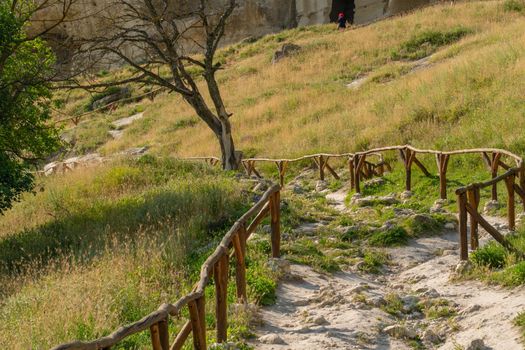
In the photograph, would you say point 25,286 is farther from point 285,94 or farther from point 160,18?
point 285,94

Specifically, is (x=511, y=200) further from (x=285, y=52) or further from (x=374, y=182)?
(x=285, y=52)

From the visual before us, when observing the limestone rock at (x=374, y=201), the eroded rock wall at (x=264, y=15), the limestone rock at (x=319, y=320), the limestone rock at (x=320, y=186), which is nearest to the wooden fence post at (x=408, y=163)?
the limestone rock at (x=374, y=201)

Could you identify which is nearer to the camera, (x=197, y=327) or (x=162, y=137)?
(x=197, y=327)

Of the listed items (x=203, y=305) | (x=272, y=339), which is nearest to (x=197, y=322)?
(x=203, y=305)

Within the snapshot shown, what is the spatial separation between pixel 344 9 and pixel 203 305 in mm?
40280

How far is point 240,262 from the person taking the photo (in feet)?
24.1

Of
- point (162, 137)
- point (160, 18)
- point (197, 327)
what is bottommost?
point (162, 137)

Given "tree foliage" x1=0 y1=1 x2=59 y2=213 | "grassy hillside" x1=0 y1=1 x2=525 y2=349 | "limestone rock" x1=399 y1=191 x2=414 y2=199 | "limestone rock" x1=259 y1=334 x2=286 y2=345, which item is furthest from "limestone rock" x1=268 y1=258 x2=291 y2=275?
"tree foliage" x1=0 y1=1 x2=59 y2=213

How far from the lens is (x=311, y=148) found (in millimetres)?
19750

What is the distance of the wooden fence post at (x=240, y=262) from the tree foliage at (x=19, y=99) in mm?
7014

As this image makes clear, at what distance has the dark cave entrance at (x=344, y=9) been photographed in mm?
43938

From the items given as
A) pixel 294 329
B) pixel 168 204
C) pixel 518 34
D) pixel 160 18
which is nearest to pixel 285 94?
pixel 518 34

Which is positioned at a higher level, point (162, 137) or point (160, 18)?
point (160, 18)

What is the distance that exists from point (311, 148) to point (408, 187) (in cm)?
635
